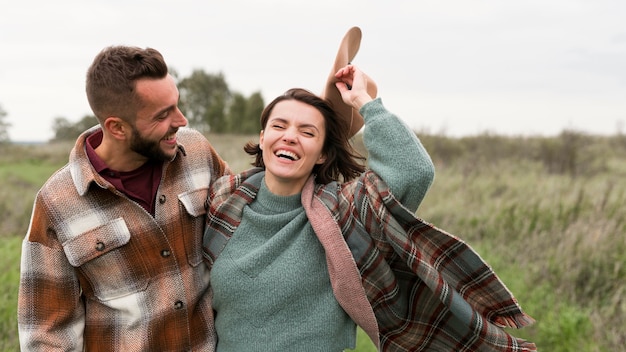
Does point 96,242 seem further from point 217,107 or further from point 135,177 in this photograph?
point 217,107

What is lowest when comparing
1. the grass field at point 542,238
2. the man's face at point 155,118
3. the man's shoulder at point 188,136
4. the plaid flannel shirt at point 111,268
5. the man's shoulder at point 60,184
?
the grass field at point 542,238

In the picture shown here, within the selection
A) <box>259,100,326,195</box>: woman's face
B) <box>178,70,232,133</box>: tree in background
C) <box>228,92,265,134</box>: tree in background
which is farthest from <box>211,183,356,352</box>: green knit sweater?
<box>178,70,232,133</box>: tree in background

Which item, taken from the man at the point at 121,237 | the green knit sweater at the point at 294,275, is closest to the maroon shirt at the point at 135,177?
the man at the point at 121,237

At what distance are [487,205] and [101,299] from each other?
6.79m

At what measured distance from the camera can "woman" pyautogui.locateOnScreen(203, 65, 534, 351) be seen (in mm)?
2176

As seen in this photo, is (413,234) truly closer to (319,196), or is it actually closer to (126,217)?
(319,196)

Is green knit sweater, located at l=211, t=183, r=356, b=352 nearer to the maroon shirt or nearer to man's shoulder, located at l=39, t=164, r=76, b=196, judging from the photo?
the maroon shirt

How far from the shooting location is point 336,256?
2.16m

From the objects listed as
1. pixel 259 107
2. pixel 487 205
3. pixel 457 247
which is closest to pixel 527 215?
pixel 487 205

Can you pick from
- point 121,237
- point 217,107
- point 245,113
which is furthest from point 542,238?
point 217,107

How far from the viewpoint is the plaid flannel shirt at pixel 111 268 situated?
2.27m

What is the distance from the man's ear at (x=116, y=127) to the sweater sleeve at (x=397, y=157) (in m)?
1.03

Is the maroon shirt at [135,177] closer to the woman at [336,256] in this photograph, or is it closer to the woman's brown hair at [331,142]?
the woman at [336,256]

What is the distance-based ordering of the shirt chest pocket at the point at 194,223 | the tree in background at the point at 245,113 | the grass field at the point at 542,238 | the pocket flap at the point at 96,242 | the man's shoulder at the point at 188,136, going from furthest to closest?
the tree in background at the point at 245,113 → the grass field at the point at 542,238 → the man's shoulder at the point at 188,136 → the shirt chest pocket at the point at 194,223 → the pocket flap at the point at 96,242
